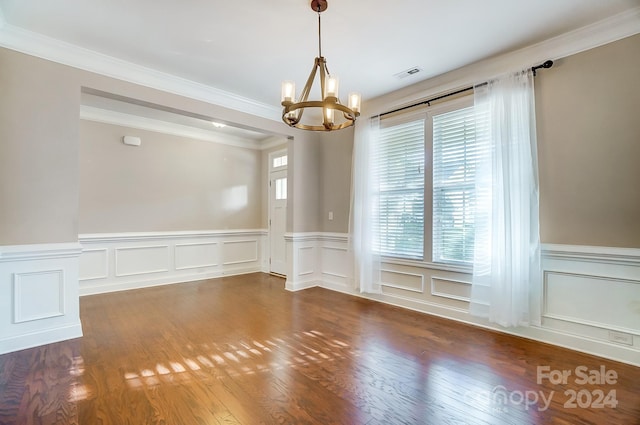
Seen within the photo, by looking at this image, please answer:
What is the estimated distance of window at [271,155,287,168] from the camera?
596 cm

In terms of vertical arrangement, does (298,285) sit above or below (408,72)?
below

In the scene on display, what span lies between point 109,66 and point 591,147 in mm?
4717

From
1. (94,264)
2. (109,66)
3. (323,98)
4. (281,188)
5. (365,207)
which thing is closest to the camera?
(323,98)

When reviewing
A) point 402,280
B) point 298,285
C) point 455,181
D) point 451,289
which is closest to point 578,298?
point 451,289

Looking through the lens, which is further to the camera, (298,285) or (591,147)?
(298,285)

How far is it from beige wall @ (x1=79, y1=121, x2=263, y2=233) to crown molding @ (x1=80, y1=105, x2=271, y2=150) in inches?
3.2

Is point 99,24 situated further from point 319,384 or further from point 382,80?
point 319,384

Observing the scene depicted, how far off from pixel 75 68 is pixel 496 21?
3952mm

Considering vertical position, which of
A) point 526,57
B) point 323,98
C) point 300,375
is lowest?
point 300,375

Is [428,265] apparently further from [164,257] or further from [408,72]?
[164,257]

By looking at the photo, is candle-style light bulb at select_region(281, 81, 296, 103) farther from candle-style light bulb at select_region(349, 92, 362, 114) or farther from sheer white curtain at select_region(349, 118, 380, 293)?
sheer white curtain at select_region(349, 118, 380, 293)

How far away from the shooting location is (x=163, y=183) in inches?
205

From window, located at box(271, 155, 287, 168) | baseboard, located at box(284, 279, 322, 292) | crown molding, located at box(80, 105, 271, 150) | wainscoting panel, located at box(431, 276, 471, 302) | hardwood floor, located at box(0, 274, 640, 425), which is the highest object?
crown molding, located at box(80, 105, 271, 150)

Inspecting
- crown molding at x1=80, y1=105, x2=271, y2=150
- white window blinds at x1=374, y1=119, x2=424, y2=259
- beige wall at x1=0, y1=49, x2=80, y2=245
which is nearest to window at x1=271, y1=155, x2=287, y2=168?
crown molding at x1=80, y1=105, x2=271, y2=150
